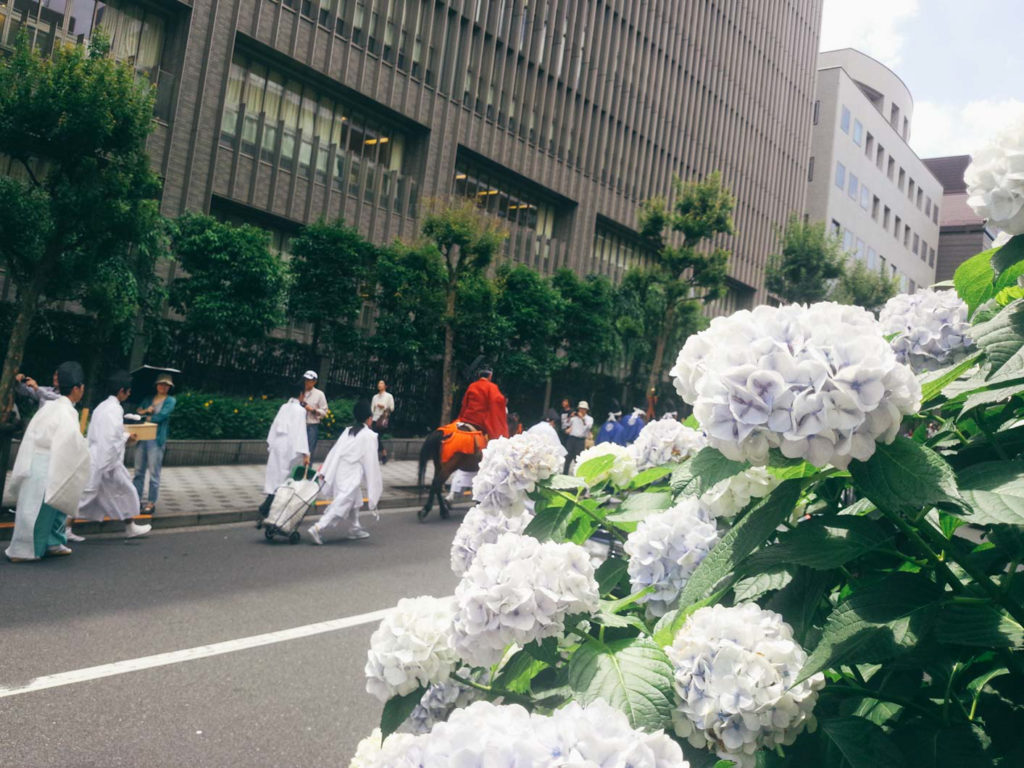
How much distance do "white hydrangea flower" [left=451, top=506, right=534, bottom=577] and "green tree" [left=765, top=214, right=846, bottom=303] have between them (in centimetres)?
3265

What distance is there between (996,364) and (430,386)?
846 inches

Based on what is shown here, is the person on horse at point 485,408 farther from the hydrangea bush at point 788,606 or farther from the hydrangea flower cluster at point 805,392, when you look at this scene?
the hydrangea flower cluster at point 805,392

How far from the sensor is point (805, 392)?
101 cm

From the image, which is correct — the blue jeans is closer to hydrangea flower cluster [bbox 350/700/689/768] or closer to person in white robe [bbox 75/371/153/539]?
person in white robe [bbox 75/371/153/539]

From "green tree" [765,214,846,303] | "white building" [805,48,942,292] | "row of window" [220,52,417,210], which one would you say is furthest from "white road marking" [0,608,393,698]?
"white building" [805,48,942,292]

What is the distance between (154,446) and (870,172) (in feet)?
180

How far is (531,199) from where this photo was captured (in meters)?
31.1

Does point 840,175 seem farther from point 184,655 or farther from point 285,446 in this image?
point 184,655

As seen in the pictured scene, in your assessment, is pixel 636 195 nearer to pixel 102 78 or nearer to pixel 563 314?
pixel 563 314

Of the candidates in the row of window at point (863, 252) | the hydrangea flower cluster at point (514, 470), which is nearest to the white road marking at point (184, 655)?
the hydrangea flower cluster at point (514, 470)

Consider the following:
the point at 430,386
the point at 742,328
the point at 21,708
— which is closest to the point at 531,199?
the point at 430,386

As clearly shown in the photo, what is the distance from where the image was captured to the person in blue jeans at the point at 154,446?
9.84 metres

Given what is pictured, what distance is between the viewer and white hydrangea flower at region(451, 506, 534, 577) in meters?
1.91

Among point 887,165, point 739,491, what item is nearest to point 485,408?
point 739,491
